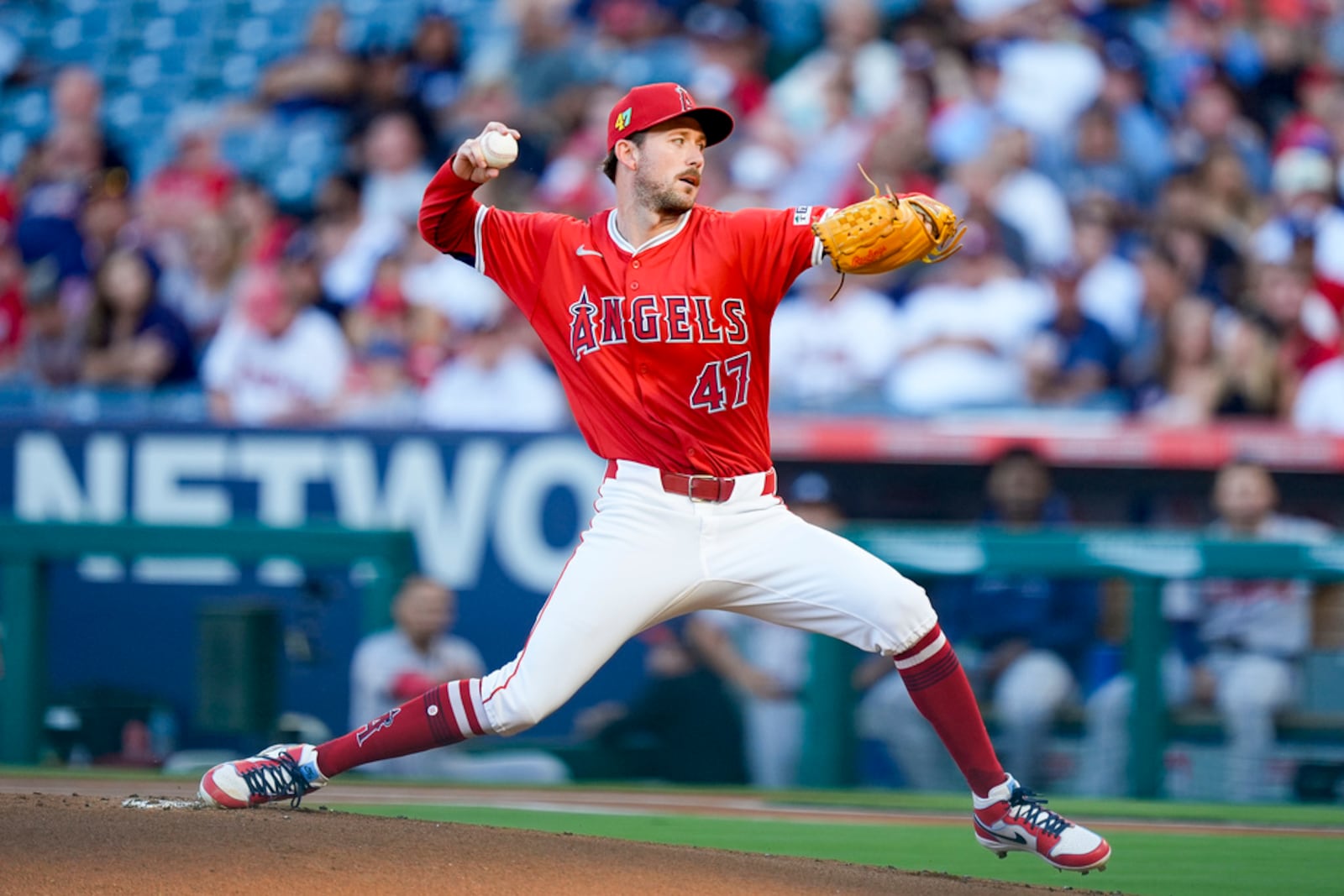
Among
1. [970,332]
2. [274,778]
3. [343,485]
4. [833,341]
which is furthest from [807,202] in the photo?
[274,778]

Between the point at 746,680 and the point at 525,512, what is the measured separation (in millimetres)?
1111

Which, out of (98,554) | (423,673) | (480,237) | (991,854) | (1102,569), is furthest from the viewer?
(98,554)

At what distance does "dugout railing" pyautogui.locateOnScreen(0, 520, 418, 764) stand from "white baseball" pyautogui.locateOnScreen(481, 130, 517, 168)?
325cm

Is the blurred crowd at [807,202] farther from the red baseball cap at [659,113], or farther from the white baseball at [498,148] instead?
the white baseball at [498,148]

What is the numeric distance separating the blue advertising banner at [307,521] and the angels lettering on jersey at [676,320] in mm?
2776

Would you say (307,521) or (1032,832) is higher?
(307,521)

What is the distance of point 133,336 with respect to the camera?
8.76 m

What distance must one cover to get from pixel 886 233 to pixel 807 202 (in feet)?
16.7

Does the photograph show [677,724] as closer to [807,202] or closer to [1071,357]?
[1071,357]

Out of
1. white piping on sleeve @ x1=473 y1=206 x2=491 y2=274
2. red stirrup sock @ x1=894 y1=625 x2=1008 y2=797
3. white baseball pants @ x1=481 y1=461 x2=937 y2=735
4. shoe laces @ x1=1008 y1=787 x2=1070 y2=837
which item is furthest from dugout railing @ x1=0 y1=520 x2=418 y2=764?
shoe laces @ x1=1008 y1=787 x2=1070 y2=837

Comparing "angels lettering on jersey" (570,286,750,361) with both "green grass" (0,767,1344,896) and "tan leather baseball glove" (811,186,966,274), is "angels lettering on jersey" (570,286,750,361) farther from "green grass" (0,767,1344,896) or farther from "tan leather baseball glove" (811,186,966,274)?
"green grass" (0,767,1344,896)

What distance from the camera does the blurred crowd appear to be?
774cm

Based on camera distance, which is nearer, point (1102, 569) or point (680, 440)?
point (680, 440)

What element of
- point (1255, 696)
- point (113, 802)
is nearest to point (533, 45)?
point (1255, 696)
